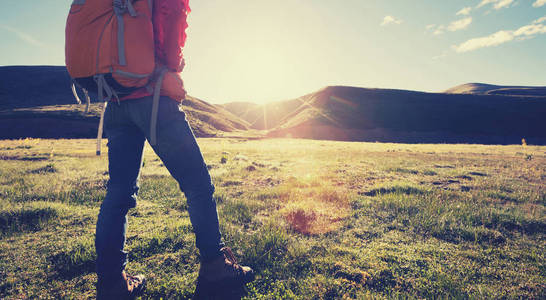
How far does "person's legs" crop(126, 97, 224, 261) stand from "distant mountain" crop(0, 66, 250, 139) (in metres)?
36.0

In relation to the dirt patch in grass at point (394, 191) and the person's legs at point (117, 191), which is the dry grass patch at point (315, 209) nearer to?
the dirt patch in grass at point (394, 191)

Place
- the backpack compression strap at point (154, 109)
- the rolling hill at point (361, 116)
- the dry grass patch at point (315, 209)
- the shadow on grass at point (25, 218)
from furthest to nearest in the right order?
the rolling hill at point (361, 116)
the dry grass patch at point (315, 209)
the shadow on grass at point (25, 218)
the backpack compression strap at point (154, 109)

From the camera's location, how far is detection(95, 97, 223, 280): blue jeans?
2074 millimetres

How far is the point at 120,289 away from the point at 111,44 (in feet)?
6.79

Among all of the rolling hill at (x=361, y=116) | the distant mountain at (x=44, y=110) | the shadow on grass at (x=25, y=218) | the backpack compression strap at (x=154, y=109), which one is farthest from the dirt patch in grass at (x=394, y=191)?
the rolling hill at (x=361, y=116)

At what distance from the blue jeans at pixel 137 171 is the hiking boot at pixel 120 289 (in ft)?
0.25

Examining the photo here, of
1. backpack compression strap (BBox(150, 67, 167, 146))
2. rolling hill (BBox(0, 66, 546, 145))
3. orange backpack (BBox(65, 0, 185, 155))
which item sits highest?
rolling hill (BBox(0, 66, 546, 145))

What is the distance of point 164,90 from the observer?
208cm

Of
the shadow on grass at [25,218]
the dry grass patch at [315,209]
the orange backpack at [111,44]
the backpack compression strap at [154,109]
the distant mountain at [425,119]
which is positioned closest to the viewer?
the orange backpack at [111,44]

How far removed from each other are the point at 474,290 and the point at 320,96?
114662 mm

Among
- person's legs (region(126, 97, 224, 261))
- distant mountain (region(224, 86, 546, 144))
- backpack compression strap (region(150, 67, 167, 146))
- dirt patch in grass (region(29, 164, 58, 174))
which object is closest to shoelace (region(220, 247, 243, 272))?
person's legs (region(126, 97, 224, 261))

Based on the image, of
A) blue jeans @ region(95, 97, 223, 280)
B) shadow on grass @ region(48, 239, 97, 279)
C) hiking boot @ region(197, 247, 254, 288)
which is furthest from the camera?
shadow on grass @ region(48, 239, 97, 279)

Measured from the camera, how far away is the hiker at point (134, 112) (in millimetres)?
1807

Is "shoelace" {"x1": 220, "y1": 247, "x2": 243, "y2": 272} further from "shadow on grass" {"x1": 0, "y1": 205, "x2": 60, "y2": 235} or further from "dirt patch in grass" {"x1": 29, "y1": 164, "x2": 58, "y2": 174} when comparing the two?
"dirt patch in grass" {"x1": 29, "y1": 164, "x2": 58, "y2": 174}
